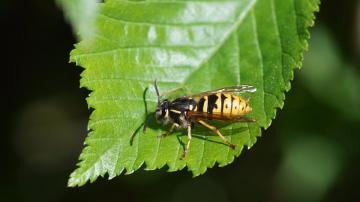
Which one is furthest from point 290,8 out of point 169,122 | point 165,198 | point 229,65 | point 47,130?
point 47,130

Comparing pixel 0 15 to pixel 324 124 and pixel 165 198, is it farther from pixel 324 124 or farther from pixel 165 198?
pixel 324 124

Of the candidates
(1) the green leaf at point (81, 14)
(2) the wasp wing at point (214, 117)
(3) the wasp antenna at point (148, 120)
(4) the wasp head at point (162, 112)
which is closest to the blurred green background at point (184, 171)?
(2) the wasp wing at point (214, 117)

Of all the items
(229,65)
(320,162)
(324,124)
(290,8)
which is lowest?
(320,162)

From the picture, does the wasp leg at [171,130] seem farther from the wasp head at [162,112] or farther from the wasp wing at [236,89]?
the wasp wing at [236,89]

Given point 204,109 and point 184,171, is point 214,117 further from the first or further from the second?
point 184,171

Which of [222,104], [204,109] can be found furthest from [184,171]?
[222,104]

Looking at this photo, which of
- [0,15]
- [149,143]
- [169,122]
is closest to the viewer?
[149,143]

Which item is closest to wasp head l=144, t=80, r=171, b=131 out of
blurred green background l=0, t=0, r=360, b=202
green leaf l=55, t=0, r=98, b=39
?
blurred green background l=0, t=0, r=360, b=202

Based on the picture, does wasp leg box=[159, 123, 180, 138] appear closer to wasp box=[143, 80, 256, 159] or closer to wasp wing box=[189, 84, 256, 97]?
wasp box=[143, 80, 256, 159]
